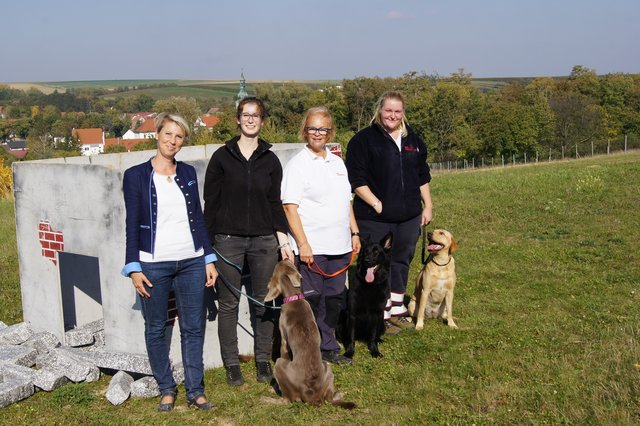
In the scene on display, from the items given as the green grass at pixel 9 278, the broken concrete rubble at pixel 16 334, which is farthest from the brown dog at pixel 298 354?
the green grass at pixel 9 278

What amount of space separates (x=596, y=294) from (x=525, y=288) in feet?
2.87

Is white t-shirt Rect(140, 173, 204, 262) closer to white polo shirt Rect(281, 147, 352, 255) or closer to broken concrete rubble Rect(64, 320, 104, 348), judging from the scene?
white polo shirt Rect(281, 147, 352, 255)

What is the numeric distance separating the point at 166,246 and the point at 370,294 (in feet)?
7.03

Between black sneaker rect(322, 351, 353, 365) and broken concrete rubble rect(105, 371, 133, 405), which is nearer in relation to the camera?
broken concrete rubble rect(105, 371, 133, 405)

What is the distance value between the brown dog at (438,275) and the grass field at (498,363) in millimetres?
241

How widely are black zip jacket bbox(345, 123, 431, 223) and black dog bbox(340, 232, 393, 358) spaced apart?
0.32 m

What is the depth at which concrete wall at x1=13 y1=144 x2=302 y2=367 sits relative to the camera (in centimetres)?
516

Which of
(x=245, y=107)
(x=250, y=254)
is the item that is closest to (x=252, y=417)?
(x=250, y=254)

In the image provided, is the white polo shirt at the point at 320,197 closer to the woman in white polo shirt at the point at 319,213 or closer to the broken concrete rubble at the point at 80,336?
the woman in white polo shirt at the point at 319,213

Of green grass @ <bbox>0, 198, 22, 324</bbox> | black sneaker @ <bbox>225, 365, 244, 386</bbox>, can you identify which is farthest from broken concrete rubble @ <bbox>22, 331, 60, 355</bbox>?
black sneaker @ <bbox>225, 365, 244, 386</bbox>

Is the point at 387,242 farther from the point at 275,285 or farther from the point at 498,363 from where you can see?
the point at 498,363

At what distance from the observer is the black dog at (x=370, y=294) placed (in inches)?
213

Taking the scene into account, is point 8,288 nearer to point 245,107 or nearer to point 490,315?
point 245,107

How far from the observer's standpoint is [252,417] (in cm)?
446
